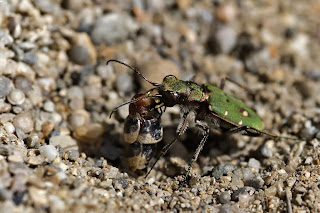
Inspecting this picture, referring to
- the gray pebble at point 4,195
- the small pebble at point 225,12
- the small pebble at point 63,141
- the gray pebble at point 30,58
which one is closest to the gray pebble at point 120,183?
the small pebble at point 63,141

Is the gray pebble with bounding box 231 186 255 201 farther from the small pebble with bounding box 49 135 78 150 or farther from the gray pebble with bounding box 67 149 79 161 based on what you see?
the small pebble with bounding box 49 135 78 150

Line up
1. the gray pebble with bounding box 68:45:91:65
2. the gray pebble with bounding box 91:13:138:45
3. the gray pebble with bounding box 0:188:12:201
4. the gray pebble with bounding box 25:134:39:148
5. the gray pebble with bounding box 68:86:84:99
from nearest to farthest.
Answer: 1. the gray pebble with bounding box 0:188:12:201
2. the gray pebble with bounding box 25:134:39:148
3. the gray pebble with bounding box 68:86:84:99
4. the gray pebble with bounding box 68:45:91:65
5. the gray pebble with bounding box 91:13:138:45

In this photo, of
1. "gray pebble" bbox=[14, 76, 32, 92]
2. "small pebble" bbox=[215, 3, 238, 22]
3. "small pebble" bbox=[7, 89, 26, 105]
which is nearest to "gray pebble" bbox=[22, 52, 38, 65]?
"gray pebble" bbox=[14, 76, 32, 92]

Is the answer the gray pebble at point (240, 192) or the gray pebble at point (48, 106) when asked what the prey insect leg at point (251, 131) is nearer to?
the gray pebble at point (240, 192)

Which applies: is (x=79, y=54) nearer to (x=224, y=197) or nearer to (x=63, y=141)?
(x=63, y=141)

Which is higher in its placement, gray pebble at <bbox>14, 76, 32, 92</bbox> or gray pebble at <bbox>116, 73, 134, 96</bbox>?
gray pebble at <bbox>116, 73, 134, 96</bbox>

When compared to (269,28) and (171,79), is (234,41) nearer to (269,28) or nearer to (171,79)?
(269,28)

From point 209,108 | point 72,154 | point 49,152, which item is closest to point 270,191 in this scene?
point 209,108

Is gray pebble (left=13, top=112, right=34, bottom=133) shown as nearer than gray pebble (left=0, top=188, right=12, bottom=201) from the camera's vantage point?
No
